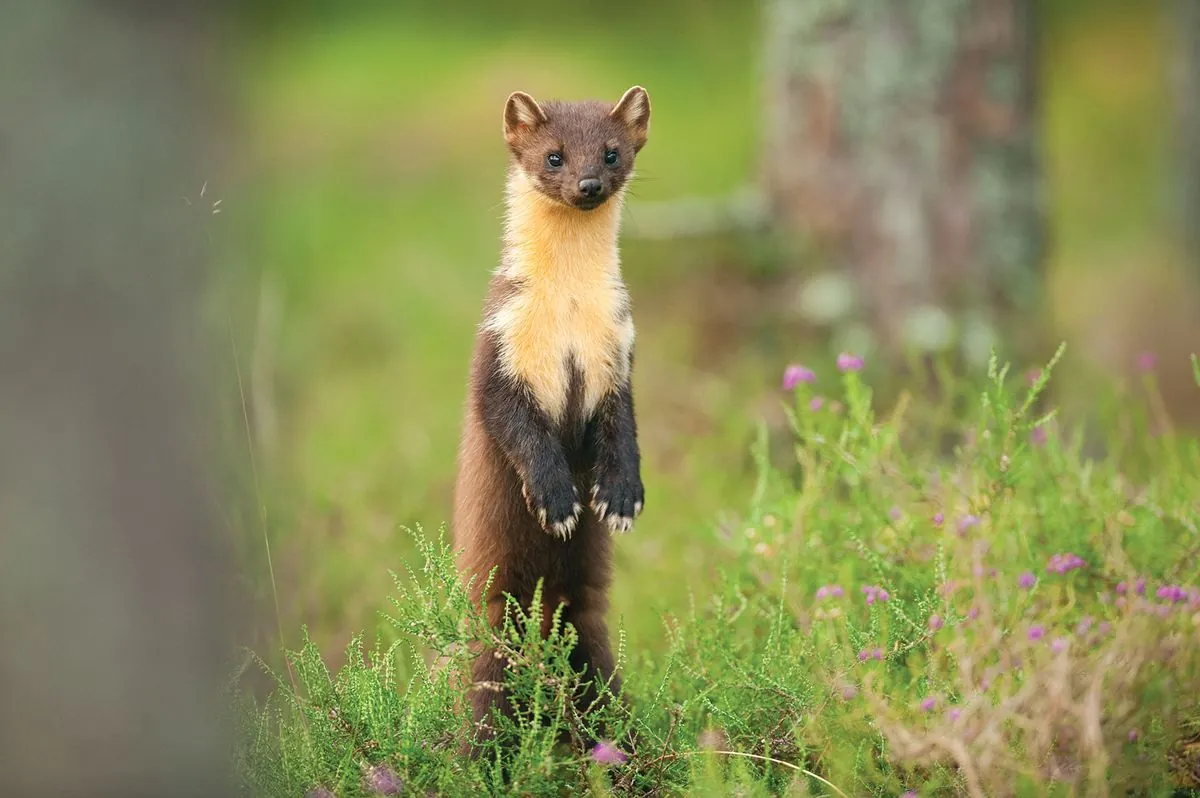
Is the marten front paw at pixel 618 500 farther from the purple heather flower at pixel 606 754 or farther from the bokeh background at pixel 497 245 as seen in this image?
the purple heather flower at pixel 606 754

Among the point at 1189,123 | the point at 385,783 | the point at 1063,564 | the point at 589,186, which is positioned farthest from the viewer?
the point at 1189,123

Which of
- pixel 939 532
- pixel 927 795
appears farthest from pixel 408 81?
pixel 927 795

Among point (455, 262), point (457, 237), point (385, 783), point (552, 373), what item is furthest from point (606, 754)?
point (457, 237)

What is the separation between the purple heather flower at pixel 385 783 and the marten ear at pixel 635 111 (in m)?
1.85

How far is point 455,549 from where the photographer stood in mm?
4383

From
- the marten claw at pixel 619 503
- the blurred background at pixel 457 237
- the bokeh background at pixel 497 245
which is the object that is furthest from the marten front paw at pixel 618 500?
the blurred background at pixel 457 237

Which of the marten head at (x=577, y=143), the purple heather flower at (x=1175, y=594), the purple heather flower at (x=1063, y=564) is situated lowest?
the purple heather flower at (x=1175, y=594)

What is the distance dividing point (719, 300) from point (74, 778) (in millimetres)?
6196

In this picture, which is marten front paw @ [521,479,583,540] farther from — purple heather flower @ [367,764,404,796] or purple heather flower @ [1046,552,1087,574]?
purple heather flower @ [1046,552,1087,574]

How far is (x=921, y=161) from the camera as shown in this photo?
7.85m

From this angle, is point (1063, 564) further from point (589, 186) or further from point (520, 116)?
point (520, 116)

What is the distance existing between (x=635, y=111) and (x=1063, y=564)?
6.11 ft

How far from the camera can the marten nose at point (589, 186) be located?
3998 mm

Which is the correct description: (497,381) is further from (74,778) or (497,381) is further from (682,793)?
(74,778)
